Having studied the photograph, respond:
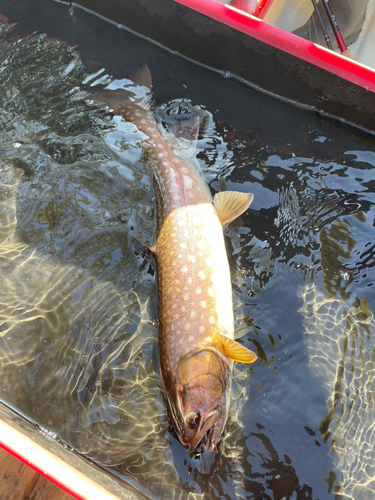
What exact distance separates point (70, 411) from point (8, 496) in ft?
1.96

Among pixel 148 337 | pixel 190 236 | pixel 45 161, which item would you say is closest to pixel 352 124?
pixel 190 236

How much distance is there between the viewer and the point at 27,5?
13.8 feet

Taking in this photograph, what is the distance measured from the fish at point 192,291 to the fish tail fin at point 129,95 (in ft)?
0.95

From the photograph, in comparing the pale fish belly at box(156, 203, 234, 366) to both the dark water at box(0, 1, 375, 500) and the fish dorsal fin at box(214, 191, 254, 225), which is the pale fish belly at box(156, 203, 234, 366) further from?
the dark water at box(0, 1, 375, 500)

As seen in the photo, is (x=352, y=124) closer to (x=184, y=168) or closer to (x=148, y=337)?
(x=184, y=168)

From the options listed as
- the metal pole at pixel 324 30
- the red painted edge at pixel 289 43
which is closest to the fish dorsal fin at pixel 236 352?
the red painted edge at pixel 289 43

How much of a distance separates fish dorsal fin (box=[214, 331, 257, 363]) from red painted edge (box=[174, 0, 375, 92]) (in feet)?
7.95

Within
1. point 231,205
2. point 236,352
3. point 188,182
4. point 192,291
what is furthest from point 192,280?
point 188,182

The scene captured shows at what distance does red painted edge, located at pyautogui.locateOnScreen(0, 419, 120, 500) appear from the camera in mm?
1632

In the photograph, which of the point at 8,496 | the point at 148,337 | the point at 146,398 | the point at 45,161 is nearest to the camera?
the point at 8,496

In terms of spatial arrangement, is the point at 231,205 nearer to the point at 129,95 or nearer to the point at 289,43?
the point at 289,43

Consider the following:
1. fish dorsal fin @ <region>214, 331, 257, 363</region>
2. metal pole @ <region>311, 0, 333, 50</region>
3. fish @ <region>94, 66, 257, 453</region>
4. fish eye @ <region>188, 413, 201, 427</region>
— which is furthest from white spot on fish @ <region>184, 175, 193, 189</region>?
metal pole @ <region>311, 0, 333, 50</region>

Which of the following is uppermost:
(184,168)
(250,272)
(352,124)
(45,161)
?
(352,124)

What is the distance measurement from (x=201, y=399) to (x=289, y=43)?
9.87 ft
